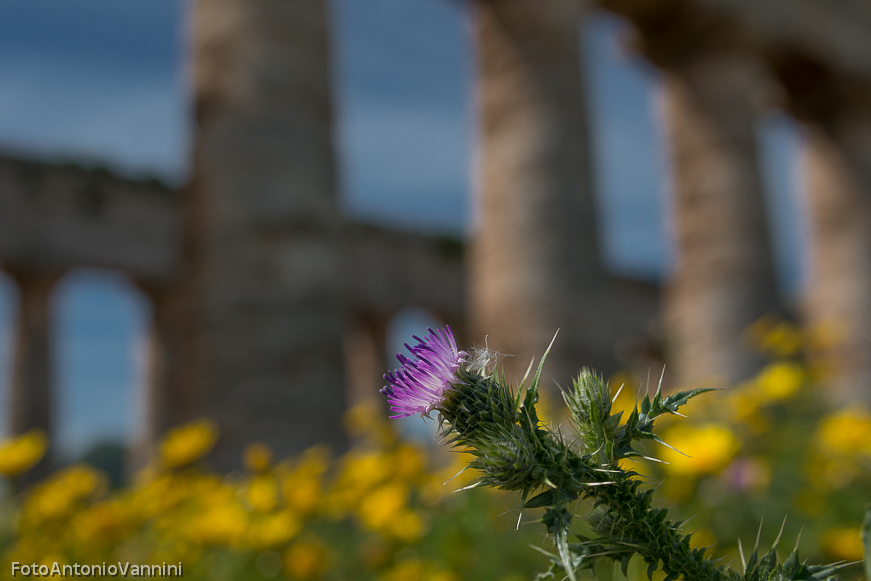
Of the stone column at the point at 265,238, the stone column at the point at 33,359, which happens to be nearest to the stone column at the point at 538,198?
the stone column at the point at 265,238

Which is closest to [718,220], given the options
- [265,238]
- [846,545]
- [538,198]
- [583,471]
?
[538,198]

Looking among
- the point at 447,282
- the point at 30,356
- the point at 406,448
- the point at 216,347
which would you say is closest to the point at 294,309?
the point at 216,347

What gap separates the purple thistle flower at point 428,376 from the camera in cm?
69

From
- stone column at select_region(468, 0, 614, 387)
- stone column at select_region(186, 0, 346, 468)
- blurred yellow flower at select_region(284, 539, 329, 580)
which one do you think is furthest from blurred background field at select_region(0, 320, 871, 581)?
stone column at select_region(468, 0, 614, 387)

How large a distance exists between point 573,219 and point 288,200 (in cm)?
342

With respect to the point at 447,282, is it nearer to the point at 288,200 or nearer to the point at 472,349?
the point at 288,200

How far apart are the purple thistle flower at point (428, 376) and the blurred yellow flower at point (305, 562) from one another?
154 cm

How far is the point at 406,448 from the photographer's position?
275 cm

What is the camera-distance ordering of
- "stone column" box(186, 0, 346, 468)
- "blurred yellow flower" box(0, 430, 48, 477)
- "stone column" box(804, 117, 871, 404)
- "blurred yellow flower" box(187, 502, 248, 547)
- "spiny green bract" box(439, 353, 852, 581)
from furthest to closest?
"stone column" box(804, 117, 871, 404) < "stone column" box(186, 0, 346, 468) < "blurred yellow flower" box(0, 430, 48, 477) < "blurred yellow flower" box(187, 502, 248, 547) < "spiny green bract" box(439, 353, 852, 581)

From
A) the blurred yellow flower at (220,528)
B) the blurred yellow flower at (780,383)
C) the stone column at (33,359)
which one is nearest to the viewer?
the blurred yellow flower at (220,528)

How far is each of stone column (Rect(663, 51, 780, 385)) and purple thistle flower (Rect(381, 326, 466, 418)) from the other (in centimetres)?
1082

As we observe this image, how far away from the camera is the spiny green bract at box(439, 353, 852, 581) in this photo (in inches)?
26.1

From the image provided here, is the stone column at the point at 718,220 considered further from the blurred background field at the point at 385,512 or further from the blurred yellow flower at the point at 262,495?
the blurred yellow flower at the point at 262,495

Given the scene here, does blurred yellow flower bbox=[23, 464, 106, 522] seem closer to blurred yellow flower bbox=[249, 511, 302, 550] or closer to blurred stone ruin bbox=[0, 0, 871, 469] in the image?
blurred yellow flower bbox=[249, 511, 302, 550]
